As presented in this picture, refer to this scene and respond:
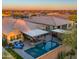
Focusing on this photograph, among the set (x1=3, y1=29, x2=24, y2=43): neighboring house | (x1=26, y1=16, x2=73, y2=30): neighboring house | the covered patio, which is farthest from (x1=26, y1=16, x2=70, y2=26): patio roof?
(x1=3, y1=29, x2=24, y2=43): neighboring house

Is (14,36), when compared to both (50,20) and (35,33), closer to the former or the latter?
(35,33)

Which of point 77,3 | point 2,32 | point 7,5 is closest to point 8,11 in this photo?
point 7,5

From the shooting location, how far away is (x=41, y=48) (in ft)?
5.42

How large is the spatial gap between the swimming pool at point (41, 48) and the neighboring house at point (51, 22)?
18cm

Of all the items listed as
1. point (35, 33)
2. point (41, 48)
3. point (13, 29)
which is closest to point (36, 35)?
point (35, 33)

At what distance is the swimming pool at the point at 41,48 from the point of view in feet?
5.34

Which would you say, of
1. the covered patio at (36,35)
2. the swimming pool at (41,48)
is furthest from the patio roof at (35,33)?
the swimming pool at (41,48)

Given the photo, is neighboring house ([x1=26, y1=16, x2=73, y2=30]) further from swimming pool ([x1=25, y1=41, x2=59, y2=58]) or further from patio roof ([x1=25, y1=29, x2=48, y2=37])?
swimming pool ([x1=25, y1=41, x2=59, y2=58])

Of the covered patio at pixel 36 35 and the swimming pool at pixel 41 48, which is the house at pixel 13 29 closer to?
the covered patio at pixel 36 35

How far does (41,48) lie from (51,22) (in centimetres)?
32

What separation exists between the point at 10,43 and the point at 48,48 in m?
0.42

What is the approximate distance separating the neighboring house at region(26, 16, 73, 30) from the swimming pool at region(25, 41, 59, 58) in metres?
0.18

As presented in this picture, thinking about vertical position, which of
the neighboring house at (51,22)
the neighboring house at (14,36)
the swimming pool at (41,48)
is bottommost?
the swimming pool at (41,48)

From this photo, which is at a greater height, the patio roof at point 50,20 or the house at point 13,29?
the patio roof at point 50,20
